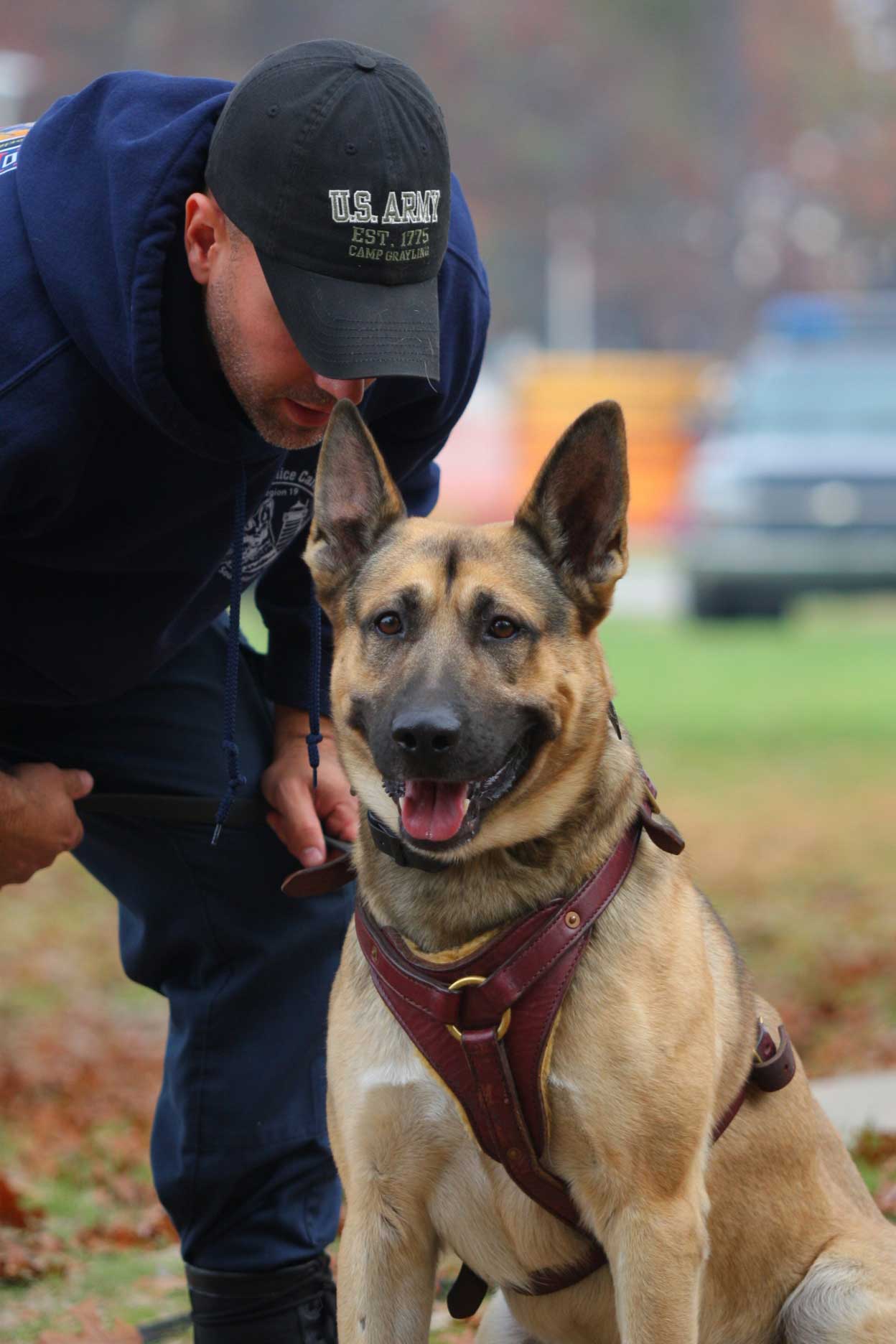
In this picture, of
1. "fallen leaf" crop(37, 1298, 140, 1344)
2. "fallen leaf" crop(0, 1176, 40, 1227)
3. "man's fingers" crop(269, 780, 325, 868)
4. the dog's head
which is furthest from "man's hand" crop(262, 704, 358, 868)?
"fallen leaf" crop(0, 1176, 40, 1227)

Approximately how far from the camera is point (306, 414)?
3.29 m

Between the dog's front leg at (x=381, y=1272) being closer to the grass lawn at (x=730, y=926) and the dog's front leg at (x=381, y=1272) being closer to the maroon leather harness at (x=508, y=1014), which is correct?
the maroon leather harness at (x=508, y=1014)

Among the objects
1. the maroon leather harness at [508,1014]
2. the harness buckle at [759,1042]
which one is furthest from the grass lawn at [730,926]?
the maroon leather harness at [508,1014]

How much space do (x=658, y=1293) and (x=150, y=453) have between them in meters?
1.76

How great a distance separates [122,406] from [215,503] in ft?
0.97

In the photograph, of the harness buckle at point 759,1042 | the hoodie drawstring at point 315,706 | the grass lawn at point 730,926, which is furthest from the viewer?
the grass lawn at point 730,926

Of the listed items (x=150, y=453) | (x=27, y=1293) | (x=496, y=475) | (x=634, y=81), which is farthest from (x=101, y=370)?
(x=634, y=81)

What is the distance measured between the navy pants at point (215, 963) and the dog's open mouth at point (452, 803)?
2.68 feet

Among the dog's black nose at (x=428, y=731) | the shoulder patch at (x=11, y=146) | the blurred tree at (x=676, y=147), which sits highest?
the shoulder patch at (x=11, y=146)

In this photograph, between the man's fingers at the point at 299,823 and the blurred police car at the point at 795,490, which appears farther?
the blurred police car at the point at 795,490

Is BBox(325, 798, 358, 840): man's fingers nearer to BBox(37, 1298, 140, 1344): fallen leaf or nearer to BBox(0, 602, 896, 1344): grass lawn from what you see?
BBox(0, 602, 896, 1344): grass lawn

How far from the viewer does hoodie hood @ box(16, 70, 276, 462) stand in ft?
9.96

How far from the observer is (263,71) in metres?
3.05

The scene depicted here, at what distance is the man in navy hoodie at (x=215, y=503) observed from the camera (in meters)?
3.03
